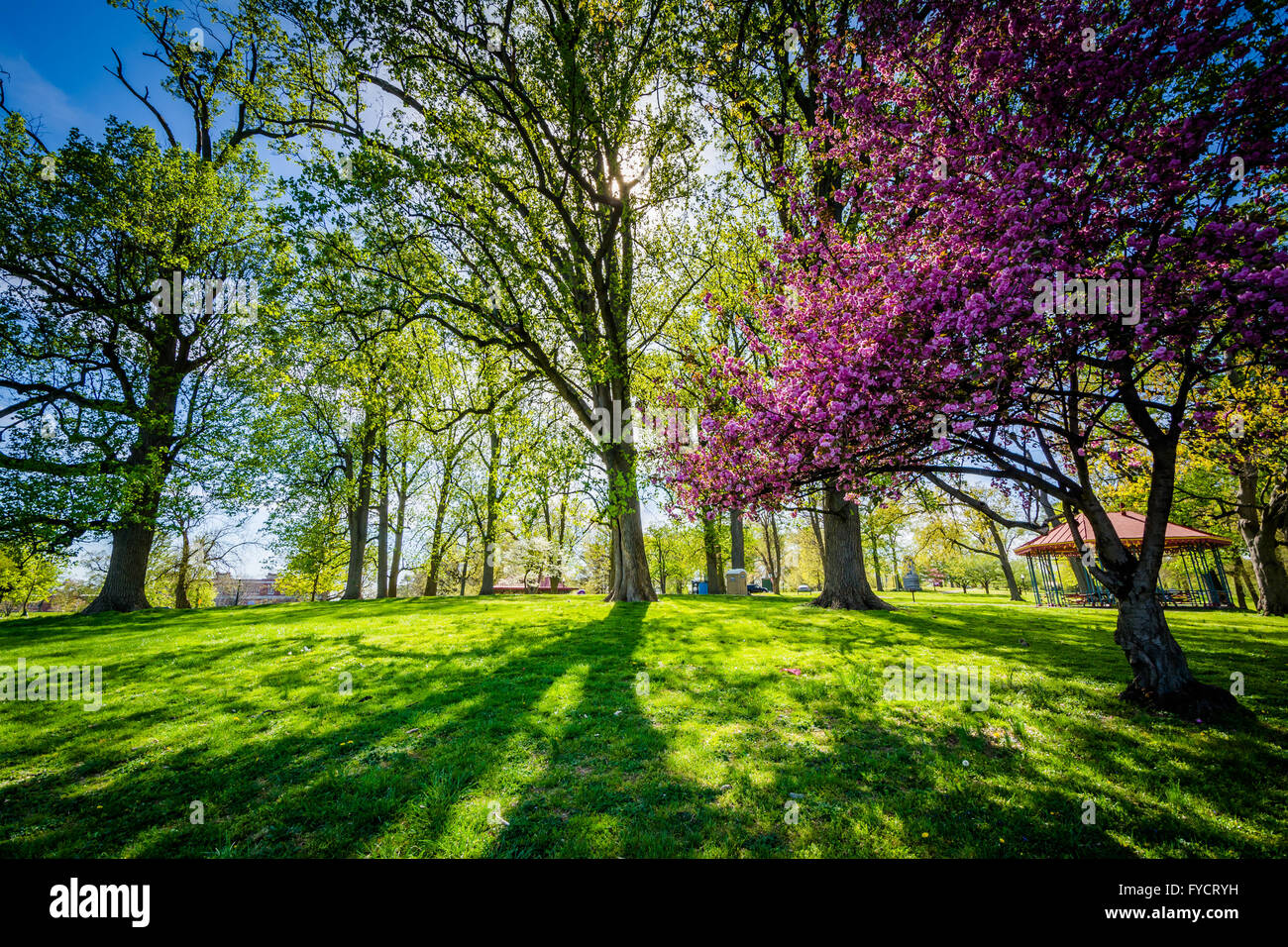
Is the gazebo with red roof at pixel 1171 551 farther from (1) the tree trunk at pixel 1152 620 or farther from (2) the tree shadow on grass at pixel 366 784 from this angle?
(2) the tree shadow on grass at pixel 366 784

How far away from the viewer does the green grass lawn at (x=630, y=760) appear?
131 inches

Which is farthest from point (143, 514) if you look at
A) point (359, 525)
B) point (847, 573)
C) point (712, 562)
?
point (712, 562)

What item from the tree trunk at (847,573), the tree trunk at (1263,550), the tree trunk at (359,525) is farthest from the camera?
the tree trunk at (359,525)

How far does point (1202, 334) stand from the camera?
181 inches

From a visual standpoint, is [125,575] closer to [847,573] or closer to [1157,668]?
[847,573]

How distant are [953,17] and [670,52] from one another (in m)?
9.22

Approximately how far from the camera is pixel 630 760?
448 centimetres

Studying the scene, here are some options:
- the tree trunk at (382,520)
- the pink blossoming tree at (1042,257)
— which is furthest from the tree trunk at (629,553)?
the tree trunk at (382,520)

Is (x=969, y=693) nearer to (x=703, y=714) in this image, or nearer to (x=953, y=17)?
(x=703, y=714)

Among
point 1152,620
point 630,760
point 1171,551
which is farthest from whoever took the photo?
point 1171,551

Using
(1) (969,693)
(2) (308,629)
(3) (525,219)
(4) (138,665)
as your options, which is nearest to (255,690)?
(4) (138,665)

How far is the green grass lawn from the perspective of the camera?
333cm

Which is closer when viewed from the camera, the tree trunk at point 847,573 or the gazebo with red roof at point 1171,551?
the tree trunk at point 847,573

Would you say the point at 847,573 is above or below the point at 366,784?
below
